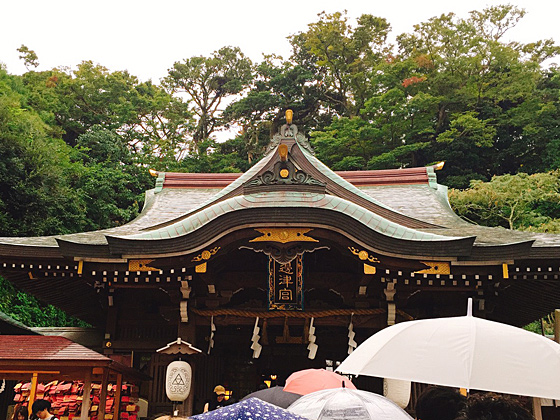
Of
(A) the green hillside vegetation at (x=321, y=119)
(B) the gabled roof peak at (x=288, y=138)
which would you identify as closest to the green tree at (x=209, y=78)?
(A) the green hillside vegetation at (x=321, y=119)

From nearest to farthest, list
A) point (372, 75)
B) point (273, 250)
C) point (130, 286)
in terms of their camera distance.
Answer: point (273, 250) < point (130, 286) < point (372, 75)

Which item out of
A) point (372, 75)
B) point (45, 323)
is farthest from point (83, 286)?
point (372, 75)

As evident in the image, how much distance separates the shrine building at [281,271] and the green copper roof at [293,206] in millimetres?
24

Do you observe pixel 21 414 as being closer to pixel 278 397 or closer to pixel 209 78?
pixel 278 397

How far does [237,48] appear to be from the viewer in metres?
37.9

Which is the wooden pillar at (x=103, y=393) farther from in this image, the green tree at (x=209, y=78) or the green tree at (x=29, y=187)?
the green tree at (x=209, y=78)

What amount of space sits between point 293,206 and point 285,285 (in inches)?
55.6

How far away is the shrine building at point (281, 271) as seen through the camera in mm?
7230

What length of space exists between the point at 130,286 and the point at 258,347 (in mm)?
2290

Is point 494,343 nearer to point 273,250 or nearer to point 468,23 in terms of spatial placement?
point 273,250

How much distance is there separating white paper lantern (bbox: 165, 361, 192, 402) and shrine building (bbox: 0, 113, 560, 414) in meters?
0.34

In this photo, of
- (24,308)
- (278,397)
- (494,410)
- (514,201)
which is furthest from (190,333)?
(514,201)

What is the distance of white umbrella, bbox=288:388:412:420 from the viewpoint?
2.83m

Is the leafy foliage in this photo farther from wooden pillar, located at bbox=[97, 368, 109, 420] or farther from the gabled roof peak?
the gabled roof peak
